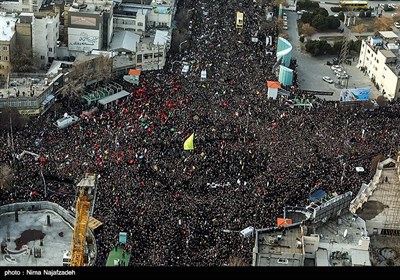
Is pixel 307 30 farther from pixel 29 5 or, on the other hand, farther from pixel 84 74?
pixel 29 5

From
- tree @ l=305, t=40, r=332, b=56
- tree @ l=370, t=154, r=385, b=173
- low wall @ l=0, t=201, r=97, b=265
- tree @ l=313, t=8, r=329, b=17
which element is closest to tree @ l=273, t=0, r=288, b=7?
tree @ l=313, t=8, r=329, b=17

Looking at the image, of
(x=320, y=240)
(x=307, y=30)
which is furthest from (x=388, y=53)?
(x=320, y=240)

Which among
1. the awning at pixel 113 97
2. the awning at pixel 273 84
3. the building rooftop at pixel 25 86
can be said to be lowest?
the awning at pixel 113 97

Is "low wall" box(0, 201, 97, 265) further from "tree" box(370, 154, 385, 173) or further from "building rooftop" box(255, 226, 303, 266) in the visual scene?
"tree" box(370, 154, 385, 173)

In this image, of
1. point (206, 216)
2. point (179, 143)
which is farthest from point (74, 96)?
point (206, 216)

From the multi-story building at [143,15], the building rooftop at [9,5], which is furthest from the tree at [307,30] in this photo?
the building rooftop at [9,5]

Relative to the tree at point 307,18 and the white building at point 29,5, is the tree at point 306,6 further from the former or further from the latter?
the white building at point 29,5

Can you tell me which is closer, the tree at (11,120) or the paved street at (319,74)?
the tree at (11,120)
